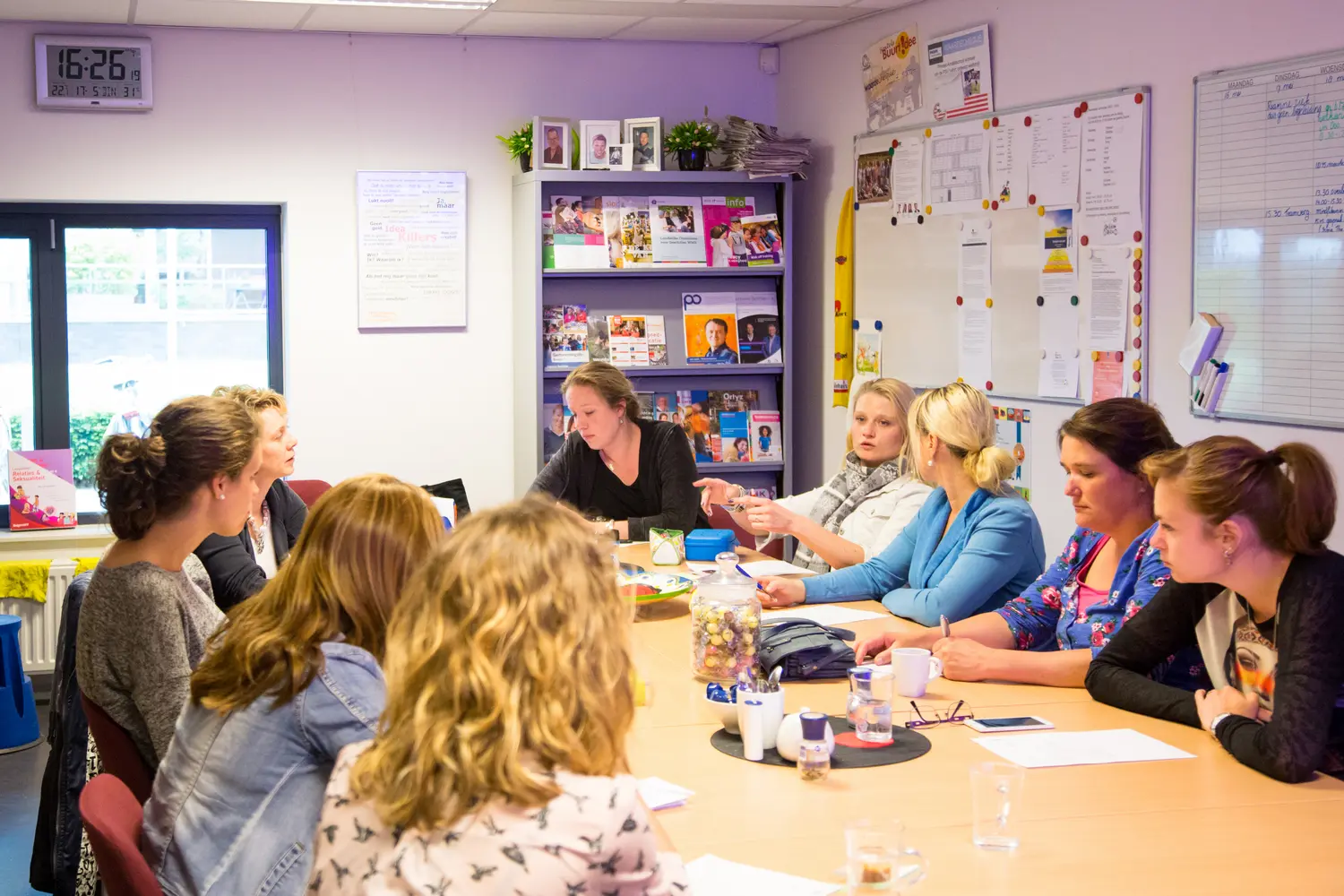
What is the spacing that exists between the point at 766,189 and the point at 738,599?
3564mm

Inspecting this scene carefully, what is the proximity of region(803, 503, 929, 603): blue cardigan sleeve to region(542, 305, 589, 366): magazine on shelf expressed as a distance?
2.39 meters

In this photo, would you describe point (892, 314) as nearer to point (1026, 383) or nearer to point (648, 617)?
point (1026, 383)

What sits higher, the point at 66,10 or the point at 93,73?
the point at 66,10

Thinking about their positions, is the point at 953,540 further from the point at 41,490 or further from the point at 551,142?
the point at 41,490

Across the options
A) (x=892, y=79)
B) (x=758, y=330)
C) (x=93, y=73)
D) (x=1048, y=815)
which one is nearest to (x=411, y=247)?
(x=93, y=73)

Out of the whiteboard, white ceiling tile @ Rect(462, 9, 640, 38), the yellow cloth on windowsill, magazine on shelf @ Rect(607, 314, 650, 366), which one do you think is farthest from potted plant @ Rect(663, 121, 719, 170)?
the yellow cloth on windowsill

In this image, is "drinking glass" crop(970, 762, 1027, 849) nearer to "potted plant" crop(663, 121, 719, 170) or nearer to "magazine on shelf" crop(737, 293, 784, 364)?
"magazine on shelf" crop(737, 293, 784, 364)

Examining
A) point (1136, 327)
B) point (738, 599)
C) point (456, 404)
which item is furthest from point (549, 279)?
point (738, 599)

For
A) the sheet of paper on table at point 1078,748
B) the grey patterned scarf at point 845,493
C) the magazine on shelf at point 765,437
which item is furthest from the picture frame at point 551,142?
the sheet of paper on table at point 1078,748

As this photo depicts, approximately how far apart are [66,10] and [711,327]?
290cm

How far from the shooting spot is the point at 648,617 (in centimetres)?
366

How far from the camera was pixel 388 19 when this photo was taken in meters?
5.64

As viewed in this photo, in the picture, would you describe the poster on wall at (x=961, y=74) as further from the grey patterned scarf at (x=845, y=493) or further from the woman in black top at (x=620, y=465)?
the woman in black top at (x=620, y=465)

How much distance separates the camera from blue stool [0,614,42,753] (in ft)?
16.6
